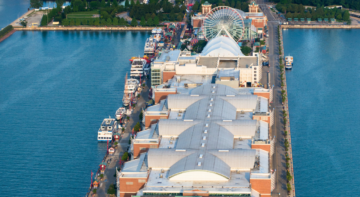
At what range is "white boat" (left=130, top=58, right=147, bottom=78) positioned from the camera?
5522 inches

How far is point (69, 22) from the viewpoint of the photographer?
190625mm

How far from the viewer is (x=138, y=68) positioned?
141 meters

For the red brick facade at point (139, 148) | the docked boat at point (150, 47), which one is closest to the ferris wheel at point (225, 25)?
the docked boat at point (150, 47)

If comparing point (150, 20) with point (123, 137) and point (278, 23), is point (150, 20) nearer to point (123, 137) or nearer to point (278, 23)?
point (278, 23)

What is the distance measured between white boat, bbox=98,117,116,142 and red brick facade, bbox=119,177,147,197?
21213mm

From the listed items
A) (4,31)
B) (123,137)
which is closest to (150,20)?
(4,31)

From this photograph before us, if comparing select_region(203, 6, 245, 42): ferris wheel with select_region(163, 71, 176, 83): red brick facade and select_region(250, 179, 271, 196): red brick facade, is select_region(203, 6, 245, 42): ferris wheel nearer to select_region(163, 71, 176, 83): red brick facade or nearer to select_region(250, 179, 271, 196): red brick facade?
select_region(163, 71, 176, 83): red brick facade

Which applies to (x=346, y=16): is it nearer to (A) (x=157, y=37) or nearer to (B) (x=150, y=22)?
(B) (x=150, y=22)

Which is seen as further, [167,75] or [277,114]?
[167,75]

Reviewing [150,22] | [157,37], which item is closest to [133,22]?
[150,22]

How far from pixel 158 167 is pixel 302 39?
90.5 m

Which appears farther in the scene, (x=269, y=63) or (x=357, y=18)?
(x=357, y=18)

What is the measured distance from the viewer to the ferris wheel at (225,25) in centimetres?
15800

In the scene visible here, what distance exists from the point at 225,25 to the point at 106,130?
189 ft
